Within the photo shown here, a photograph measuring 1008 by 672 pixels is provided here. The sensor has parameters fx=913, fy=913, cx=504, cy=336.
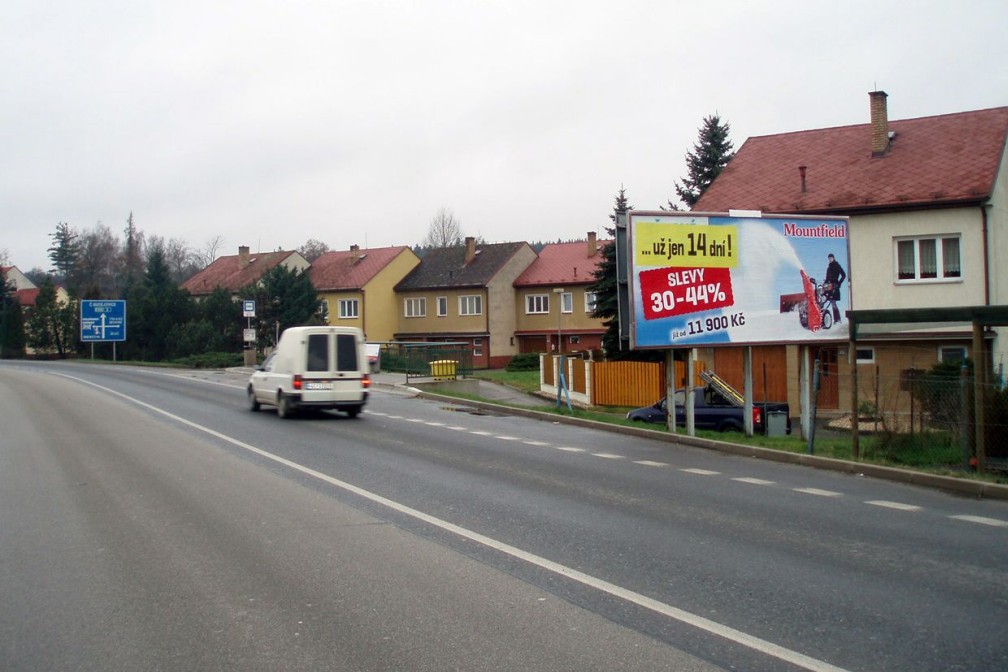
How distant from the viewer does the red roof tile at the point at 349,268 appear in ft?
214

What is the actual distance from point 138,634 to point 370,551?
2534 millimetres

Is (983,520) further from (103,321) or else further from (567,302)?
(103,321)

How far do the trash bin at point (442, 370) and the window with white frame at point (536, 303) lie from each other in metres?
25.9

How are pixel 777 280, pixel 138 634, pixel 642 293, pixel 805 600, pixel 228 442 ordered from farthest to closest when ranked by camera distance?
1. pixel 777 280
2. pixel 642 293
3. pixel 228 442
4. pixel 805 600
5. pixel 138 634

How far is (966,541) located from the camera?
8758mm

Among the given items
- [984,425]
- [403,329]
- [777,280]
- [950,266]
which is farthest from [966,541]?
[403,329]

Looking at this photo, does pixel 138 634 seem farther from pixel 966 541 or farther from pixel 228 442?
pixel 228 442

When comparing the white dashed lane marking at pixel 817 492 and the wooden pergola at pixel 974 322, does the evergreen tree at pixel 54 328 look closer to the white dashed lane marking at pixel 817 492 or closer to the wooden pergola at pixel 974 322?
the wooden pergola at pixel 974 322

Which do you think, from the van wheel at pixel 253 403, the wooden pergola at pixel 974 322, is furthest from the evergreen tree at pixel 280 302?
the wooden pergola at pixel 974 322

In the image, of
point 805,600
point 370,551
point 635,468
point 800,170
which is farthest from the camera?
point 800,170

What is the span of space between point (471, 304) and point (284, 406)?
4055cm

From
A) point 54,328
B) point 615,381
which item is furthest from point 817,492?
point 54,328

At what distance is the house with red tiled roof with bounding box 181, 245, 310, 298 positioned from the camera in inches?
2867

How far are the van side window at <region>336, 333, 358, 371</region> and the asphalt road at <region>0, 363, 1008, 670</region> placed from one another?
6.74 meters
